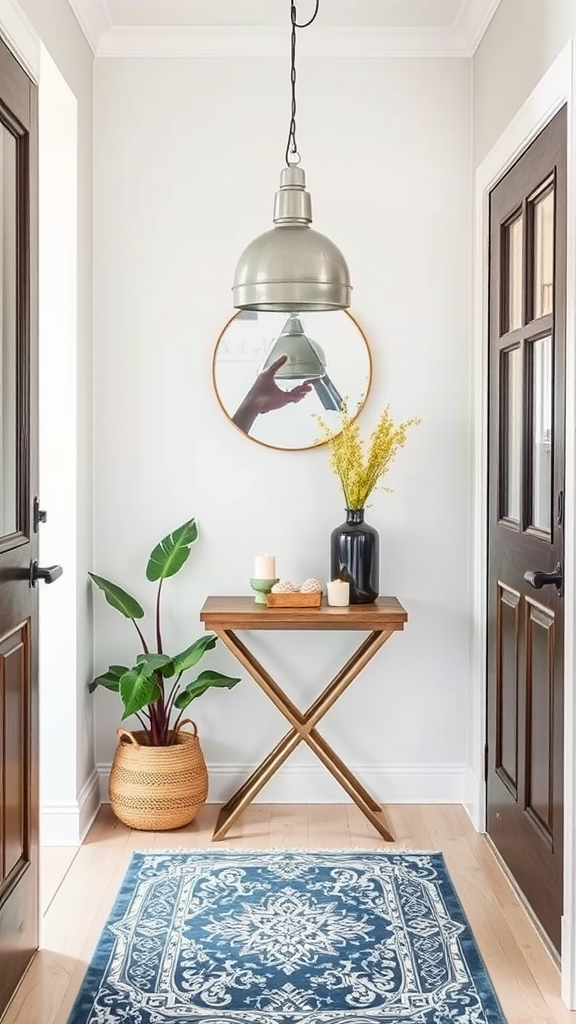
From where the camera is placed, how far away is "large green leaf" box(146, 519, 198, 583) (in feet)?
12.9

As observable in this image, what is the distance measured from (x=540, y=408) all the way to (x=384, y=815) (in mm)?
1682

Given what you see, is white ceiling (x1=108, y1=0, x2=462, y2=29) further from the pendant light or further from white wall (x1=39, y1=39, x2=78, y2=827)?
the pendant light

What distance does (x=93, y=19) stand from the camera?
3771 mm

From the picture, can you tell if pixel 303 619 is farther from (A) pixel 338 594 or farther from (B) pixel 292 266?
(B) pixel 292 266

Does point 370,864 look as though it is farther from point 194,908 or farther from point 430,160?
point 430,160

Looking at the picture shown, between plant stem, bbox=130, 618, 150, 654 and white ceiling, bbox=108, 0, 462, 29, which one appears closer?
white ceiling, bbox=108, 0, 462, 29

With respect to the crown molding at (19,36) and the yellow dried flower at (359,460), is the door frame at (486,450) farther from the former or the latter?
the crown molding at (19,36)

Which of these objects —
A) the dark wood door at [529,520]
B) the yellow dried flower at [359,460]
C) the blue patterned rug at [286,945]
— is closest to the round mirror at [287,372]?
the yellow dried flower at [359,460]

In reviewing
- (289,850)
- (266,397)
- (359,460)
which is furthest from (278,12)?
(289,850)

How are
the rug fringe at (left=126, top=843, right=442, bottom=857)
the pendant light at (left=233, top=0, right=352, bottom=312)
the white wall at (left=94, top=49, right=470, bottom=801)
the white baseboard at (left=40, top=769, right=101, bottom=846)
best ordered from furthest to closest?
1. the white wall at (left=94, top=49, right=470, bottom=801)
2. the white baseboard at (left=40, top=769, right=101, bottom=846)
3. the rug fringe at (left=126, top=843, right=442, bottom=857)
4. the pendant light at (left=233, top=0, right=352, bottom=312)

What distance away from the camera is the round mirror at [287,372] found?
404cm

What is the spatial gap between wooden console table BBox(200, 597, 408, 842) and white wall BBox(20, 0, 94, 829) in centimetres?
48

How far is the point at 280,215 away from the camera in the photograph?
2441mm

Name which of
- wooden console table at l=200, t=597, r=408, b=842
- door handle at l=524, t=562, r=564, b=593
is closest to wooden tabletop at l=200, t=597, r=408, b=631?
wooden console table at l=200, t=597, r=408, b=842
